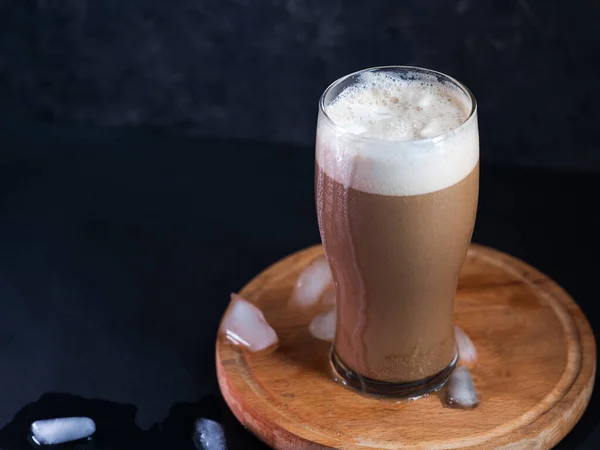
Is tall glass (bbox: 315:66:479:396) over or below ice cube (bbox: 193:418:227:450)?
over

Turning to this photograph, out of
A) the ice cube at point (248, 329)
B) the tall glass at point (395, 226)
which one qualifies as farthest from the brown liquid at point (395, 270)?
the ice cube at point (248, 329)

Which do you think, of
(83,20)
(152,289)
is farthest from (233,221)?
(83,20)

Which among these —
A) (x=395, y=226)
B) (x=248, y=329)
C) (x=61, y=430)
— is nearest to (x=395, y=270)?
(x=395, y=226)

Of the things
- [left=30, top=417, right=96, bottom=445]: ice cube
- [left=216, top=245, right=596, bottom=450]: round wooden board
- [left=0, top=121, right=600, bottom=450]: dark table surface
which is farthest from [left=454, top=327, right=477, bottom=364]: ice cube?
[left=30, top=417, right=96, bottom=445]: ice cube

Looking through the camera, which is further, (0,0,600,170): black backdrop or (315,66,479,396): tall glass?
(0,0,600,170): black backdrop

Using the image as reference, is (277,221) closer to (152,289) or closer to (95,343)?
(152,289)

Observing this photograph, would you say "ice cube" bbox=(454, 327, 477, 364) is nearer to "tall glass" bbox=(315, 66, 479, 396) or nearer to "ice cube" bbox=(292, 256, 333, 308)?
"tall glass" bbox=(315, 66, 479, 396)

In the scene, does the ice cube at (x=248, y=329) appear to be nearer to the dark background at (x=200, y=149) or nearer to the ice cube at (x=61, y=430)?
the dark background at (x=200, y=149)

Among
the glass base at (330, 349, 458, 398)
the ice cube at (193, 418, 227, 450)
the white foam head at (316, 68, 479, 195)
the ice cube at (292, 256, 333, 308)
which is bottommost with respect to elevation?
the ice cube at (193, 418, 227, 450)
